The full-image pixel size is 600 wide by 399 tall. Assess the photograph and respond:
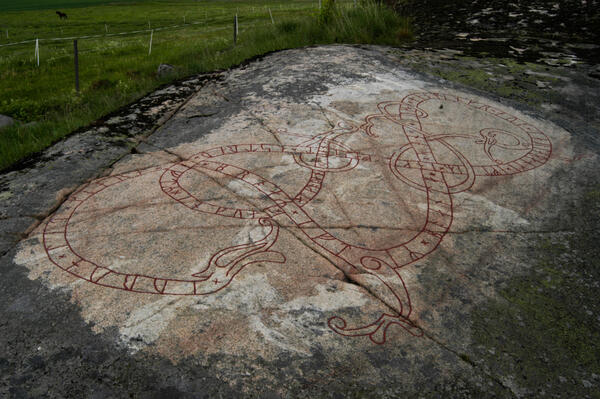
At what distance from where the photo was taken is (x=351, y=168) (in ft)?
10.1

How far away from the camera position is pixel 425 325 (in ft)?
6.30

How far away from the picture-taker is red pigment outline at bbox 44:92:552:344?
2100 mm

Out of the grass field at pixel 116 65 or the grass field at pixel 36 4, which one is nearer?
the grass field at pixel 116 65

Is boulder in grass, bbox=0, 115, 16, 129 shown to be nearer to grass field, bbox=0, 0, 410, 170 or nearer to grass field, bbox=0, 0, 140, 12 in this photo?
grass field, bbox=0, 0, 410, 170

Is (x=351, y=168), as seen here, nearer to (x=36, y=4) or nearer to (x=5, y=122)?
(x=5, y=122)

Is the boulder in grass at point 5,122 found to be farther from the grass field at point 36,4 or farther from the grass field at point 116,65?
the grass field at point 36,4

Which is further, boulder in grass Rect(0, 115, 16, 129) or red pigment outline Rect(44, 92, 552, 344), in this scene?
boulder in grass Rect(0, 115, 16, 129)

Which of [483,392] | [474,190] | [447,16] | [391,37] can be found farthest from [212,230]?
[447,16]

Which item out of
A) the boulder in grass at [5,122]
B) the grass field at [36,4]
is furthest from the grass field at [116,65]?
the grass field at [36,4]

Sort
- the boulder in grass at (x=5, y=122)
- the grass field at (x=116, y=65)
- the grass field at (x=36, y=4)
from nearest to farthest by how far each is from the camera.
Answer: the grass field at (x=116, y=65)
the boulder in grass at (x=5, y=122)
the grass field at (x=36, y=4)

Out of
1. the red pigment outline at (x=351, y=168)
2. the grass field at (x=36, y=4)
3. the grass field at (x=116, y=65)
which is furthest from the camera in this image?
the grass field at (x=36, y=4)

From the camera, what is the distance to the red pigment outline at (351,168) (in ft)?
6.89

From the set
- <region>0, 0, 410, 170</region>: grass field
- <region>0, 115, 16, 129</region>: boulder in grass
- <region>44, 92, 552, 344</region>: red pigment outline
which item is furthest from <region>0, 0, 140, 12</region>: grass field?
<region>44, 92, 552, 344</region>: red pigment outline

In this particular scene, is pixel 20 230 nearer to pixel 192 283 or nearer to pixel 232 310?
pixel 192 283
